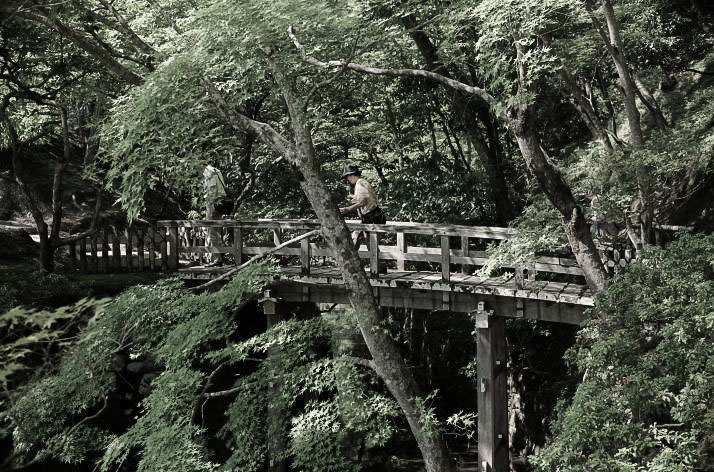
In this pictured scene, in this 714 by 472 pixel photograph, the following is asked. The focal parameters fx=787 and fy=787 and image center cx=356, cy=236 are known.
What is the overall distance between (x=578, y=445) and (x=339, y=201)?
34.9ft

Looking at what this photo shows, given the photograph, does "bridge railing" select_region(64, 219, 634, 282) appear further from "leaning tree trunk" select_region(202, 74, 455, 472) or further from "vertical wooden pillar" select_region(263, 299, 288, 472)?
"vertical wooden pillar" select_region(263, 299, 288, 472)

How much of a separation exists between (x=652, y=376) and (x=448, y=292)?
190 inches

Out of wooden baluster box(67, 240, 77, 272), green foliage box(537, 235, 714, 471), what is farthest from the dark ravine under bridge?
green foliage box(537, 235, 714, 471)

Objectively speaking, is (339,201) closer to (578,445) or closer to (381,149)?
(381,149)

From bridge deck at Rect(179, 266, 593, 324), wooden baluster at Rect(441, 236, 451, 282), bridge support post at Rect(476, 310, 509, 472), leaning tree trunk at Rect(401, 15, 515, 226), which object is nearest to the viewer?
bridge deck at Rect(179, 266, 593, 324)

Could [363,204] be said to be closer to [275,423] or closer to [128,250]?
[275,423]

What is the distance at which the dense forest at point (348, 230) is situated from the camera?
8922 millimetres

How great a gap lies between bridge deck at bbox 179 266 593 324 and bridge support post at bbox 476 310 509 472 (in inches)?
12.4

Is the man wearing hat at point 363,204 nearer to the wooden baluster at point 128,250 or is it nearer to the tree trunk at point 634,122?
the tree trunk at point 634,122

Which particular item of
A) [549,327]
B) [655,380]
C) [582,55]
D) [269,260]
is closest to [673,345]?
[655,380]

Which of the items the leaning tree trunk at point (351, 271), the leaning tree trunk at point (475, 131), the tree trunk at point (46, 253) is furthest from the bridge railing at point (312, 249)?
the leaning tree trunk at point (351, 271)

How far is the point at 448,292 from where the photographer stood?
42.5 ft

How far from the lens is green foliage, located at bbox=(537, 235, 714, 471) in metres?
7.71

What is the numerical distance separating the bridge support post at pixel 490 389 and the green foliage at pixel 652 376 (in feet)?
10.7
